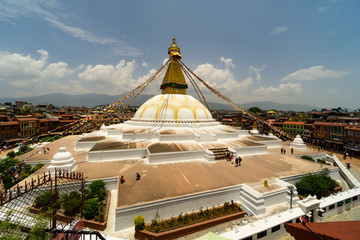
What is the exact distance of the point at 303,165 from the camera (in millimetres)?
10539

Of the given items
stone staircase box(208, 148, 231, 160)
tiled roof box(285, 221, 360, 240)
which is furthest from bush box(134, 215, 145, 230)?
stone staircase box(208, 148, 231, 160)

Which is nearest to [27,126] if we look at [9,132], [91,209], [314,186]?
[9,132]

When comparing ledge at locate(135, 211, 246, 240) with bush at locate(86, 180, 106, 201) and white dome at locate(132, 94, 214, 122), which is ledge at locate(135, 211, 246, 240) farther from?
white dome at locate(132, 94, 214, 122)

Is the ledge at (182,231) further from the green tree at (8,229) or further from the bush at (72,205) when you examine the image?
the green tree at (8,229)

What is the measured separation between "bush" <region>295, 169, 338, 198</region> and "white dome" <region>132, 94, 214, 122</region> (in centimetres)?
1127

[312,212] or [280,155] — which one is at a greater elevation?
[280,155]

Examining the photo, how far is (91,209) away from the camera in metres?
5.96

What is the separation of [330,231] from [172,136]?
11187 millimetres

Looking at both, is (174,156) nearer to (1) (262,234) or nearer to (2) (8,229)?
(1) (262,234)

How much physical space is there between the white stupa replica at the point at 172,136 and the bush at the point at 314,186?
4188 mm

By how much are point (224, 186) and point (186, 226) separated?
263cm

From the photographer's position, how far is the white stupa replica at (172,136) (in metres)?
11.0

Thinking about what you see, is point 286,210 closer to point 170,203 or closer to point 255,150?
point 170,203

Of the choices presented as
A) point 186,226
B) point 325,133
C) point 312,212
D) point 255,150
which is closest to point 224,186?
point 186,226
